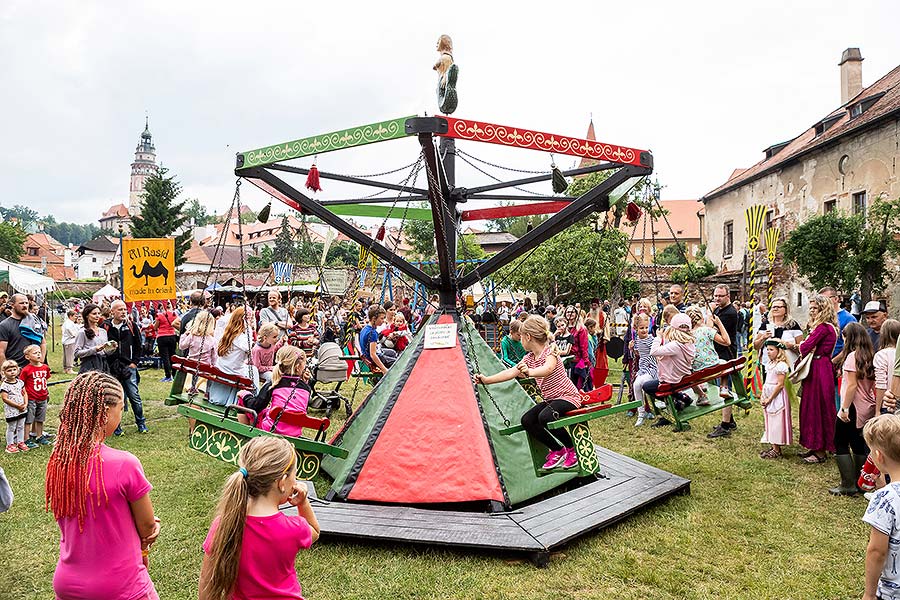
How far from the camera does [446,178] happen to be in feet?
19.7

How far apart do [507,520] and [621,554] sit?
884 mm

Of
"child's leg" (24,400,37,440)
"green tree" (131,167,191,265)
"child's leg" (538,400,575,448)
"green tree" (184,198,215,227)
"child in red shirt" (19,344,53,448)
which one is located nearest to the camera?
"child's leg" (538,400,575,448)

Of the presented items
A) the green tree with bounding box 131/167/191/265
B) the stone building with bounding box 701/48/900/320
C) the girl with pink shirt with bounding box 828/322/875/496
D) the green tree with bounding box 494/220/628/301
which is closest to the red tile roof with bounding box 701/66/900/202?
the stone building with bounding box 701/48/900/320

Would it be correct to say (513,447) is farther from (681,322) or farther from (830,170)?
(830,170)

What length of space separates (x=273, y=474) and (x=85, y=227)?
701 ft

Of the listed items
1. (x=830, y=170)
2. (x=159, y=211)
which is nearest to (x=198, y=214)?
(x=159, y=211)

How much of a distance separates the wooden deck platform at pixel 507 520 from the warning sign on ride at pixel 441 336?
1.55 meters

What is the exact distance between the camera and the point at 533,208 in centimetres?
733

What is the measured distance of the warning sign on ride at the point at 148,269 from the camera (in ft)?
39.1

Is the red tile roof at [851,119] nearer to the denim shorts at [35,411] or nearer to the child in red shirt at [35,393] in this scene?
the child in red shirt at [35,393]

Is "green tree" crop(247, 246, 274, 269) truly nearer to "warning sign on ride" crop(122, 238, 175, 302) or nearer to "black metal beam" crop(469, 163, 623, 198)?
"warning sign on ride" crop(122, 238, 175, 302)

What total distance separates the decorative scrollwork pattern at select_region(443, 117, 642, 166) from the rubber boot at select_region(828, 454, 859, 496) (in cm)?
350

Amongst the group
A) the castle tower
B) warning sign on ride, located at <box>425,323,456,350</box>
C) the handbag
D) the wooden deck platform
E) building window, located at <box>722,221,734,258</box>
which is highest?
the castle tower

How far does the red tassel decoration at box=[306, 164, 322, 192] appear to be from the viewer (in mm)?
4969
